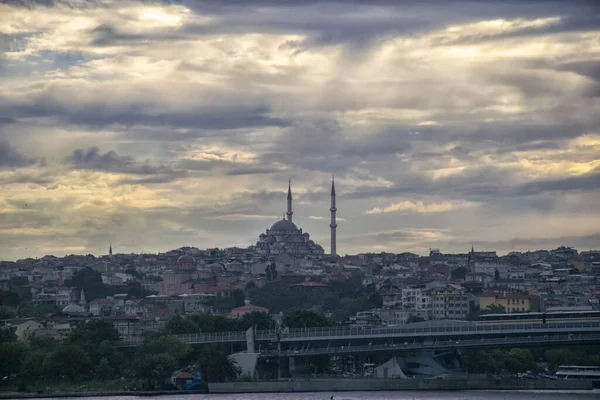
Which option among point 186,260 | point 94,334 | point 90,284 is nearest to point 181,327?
point 94,334

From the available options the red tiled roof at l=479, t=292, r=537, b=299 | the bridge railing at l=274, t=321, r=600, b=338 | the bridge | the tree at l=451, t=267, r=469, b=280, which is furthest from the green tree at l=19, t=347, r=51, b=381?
the tree at l=451, t=267, r=469, b=280

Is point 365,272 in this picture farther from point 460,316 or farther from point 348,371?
point 348,371

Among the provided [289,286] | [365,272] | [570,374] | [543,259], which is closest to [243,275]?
[365,272]

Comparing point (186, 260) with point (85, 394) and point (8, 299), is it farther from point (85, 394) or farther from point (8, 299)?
point (85, 394)

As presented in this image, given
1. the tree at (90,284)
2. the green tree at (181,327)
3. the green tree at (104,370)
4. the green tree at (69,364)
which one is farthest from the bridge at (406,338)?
the tree at (90,284)

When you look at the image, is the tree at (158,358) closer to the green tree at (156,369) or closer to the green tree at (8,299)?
the green tree at (156,369)

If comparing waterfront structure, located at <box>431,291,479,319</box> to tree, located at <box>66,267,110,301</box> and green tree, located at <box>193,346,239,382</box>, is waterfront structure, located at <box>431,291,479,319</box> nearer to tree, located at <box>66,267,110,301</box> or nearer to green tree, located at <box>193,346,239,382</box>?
tree, located at <box>66,267,110,301</box>
